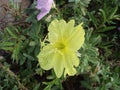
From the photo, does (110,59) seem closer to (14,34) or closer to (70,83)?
(70,83)

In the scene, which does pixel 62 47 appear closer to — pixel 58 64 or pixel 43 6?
pixel 58 64

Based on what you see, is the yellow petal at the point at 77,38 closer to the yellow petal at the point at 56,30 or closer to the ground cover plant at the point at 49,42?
the yellow petal at the point at 56,30

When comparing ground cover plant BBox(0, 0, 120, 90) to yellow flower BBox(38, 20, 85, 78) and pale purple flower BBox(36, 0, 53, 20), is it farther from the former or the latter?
yellow flower BBox(38, 20, 85, 78)

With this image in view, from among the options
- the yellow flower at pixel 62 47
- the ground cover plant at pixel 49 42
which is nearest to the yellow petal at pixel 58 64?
the yellow flower at pixel 62 47

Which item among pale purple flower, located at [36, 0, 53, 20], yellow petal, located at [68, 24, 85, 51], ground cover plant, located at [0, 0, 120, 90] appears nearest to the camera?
yellow petal, located at [68, 24, 85, 51]

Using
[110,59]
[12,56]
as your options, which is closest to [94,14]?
[110,59]

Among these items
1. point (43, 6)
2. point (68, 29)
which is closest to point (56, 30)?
point (68, 29)

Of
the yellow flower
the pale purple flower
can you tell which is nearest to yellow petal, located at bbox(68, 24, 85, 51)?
the yellow flower
